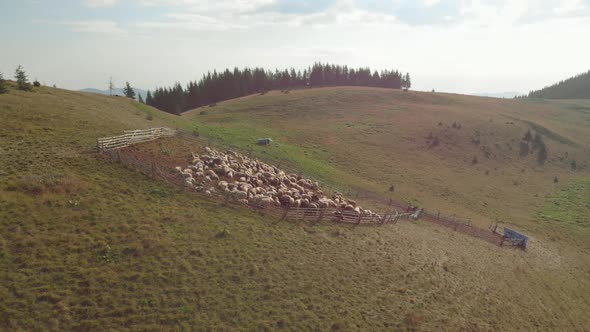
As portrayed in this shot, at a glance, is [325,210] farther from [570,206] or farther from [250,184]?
[570,206]

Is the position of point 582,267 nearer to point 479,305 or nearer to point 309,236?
point 479,305

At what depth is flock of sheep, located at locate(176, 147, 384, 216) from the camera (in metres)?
26.4

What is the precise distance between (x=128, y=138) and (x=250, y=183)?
1233 centimetres

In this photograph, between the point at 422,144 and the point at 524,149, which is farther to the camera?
the point at 524,149

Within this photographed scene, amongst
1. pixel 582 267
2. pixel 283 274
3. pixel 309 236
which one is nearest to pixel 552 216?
pixel 582 267

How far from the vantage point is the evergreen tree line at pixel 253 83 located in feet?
368

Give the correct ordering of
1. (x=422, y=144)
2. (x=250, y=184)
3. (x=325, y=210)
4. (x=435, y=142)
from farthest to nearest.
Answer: (x=435, y=142) < (x=422, y=144) < (x=250, y=184) < (x=325, y=210)

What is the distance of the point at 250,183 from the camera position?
1142 inches

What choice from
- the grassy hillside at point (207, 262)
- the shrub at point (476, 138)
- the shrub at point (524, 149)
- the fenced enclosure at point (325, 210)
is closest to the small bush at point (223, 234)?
the grassy hillside at point (207, 262)

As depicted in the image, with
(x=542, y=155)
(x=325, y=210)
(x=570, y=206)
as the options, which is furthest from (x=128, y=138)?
(x=542, y=155)

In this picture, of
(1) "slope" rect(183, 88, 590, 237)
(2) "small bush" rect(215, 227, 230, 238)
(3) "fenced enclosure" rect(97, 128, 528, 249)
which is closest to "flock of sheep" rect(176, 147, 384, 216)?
(3) "fenced enclosure" rect(97, 128, 528, 249)

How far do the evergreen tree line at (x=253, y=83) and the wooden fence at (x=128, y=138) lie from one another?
7074 cm

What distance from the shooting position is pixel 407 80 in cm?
15838

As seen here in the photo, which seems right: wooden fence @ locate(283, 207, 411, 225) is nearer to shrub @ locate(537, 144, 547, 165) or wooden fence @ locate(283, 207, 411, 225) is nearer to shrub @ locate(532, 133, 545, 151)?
shrub @ locate(537, 144, 547, 165)
